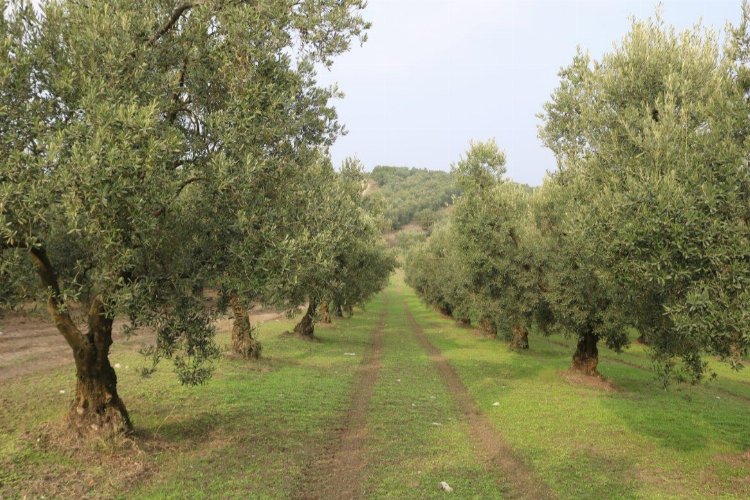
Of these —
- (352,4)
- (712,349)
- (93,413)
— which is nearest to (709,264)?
(712,349)

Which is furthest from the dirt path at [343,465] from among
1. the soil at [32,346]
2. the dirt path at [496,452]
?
the soil at [32,346]

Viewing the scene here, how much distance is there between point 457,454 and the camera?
1582cm

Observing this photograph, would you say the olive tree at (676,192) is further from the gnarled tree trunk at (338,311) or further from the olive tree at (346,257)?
the gnarled tree trunk at (338,311)

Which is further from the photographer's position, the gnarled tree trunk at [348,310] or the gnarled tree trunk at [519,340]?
the gnarled tree trunk at [348,310]

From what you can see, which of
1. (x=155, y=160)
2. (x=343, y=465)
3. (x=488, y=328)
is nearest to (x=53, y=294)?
(x=155, y=160)

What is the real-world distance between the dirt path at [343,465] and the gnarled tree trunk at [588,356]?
14189 mm

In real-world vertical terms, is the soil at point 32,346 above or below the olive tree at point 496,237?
below

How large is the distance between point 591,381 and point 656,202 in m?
18.8

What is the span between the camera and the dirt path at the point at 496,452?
13234 mm

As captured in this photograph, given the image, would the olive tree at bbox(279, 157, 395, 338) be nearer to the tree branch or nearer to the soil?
the soil

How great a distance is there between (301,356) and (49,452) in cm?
2157

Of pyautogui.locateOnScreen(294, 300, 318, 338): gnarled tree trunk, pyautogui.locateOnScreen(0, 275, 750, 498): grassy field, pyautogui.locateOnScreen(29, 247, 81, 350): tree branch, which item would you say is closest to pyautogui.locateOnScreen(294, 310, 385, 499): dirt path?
pyautogui.locateOnScreen(0, 275, 750, 498): grassy field

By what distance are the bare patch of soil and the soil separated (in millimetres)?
19941

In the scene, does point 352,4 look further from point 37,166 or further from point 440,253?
point 440,253
